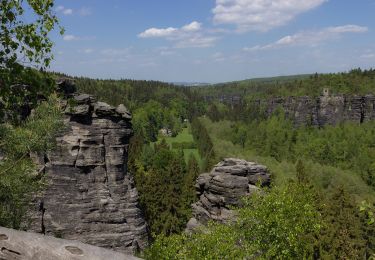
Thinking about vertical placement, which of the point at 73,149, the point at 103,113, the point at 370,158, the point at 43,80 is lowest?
the point at 370,158

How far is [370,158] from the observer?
128625 millimetres

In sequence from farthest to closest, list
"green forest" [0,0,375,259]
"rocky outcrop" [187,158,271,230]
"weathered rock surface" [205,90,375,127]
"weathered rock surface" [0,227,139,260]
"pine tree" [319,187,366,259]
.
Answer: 1. "weathered rock surface" [205,90,375,127]
2. "rocky outcrop" [187,158,271,230]
3. "pine tree" [319,187,366,259]
4. "green forest" [0,0,375,259]
5. "weathered rock surface" [0,227,139,260]

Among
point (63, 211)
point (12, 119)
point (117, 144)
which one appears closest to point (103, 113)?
point (117, 144)

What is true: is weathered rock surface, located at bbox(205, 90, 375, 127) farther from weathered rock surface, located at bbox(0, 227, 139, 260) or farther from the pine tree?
weathered rock surface, located at bbox(0, 227, 139, 260)

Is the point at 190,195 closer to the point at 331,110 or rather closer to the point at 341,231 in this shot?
the point at 341,231

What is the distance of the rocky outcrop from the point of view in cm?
4428

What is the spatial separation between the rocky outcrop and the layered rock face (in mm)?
7860

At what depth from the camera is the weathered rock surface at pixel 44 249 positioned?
4.37m

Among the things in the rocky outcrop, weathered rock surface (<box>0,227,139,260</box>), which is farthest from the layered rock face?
weathered rock surface (<box>0,227,139,260</box>)

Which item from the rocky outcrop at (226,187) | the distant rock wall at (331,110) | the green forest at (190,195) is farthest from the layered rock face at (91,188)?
the distant rock wall at (331,110)

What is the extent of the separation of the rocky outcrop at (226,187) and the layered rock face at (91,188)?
7.86 m

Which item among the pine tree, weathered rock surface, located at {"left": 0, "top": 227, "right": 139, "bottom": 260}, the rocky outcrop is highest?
weathered rock surface, located at {"left": 0, "top": 227, "right": 139, "bottom": 260}

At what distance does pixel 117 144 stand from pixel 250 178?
16130 mm

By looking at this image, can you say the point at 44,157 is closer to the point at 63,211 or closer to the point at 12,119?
the point at 63,211
